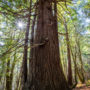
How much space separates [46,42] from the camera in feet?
6.44

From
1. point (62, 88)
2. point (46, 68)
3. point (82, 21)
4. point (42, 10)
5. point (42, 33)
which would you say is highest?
point (82, 21)

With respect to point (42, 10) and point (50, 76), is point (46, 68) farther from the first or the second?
point (42, 10)

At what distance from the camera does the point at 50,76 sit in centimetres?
166

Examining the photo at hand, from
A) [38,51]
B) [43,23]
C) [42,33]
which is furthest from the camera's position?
[43,23]

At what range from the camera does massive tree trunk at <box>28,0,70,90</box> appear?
1.60 meters

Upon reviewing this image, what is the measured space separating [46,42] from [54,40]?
297mm

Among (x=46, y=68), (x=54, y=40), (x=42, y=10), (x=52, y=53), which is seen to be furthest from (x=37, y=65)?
(x=42, y=10)

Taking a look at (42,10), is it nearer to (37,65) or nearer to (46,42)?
(46,42)

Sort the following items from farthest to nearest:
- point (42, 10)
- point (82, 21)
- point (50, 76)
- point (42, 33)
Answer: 1. point (82, 21)
2. point (42, 10)
3. point (42, 33)
4. point (50, 76)

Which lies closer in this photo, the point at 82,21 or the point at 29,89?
the point at 29,89

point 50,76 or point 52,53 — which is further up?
point 52,53

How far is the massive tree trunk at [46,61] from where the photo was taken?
1596 millimetres

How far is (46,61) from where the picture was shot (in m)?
1.78

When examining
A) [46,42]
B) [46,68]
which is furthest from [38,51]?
[46,68]
